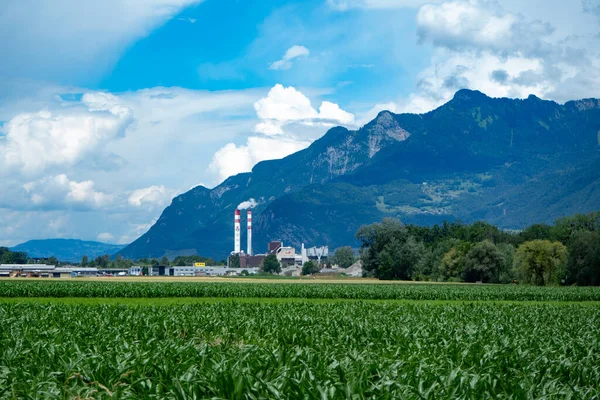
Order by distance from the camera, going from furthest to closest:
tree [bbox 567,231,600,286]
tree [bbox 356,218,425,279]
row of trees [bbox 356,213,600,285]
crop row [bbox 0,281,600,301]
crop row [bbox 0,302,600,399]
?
tree [bbox 356,218,425,279]
row of trees [bbox 356,213,600,285]
tree [bbox 567,231,600,286]
crop row [bbox 0,281,600,301]
crop row [bbox 0,302,600,399]

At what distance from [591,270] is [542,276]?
1013 cm

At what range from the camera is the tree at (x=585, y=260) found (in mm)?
102312

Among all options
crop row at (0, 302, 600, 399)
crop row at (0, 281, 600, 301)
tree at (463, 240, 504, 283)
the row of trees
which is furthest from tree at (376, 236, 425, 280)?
crop row at (0, 302, 600, 399)

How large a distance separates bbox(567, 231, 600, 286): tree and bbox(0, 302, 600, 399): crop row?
281 ft

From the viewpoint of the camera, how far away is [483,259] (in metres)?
120

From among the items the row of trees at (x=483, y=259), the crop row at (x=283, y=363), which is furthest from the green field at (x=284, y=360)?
the row of trees at (x=483, y=259)

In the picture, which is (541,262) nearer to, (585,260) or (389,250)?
(585,260)

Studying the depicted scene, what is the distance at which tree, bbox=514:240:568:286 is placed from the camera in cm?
11050

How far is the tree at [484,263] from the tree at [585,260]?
49.0 feet

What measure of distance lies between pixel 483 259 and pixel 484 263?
79 centimetres

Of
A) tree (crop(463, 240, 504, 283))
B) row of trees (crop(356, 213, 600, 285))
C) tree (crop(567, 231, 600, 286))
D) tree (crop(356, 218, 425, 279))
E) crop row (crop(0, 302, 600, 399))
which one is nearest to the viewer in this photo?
crop row (crop(0, 302, 600, 399))

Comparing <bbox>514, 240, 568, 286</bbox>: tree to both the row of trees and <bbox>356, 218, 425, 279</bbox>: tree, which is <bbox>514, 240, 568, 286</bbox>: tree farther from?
<bbox>356, 218, 425, 279</bbox>: tree

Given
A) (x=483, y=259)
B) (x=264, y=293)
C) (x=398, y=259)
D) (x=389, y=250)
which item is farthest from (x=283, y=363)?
(x=389, y=250)

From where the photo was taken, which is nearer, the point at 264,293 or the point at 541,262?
the point at 264,293
